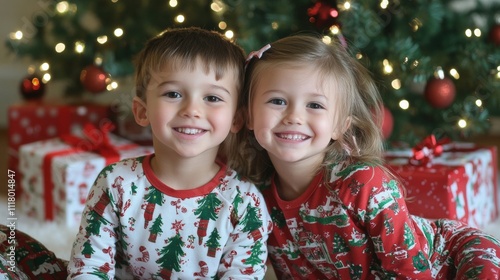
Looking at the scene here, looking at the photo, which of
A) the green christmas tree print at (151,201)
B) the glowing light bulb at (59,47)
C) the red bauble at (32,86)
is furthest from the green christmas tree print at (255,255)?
the red bauble at (32,86)

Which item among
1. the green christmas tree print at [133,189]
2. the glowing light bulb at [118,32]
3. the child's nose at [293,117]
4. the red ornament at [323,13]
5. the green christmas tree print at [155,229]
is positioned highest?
the red ornament at [323,13]

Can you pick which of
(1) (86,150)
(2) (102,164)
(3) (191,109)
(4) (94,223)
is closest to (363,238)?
(3) (191,109)

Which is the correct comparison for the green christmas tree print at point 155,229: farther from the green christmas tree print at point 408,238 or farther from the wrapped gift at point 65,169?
the wrapped gift at point 65,169

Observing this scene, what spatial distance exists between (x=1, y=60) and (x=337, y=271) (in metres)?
2.62

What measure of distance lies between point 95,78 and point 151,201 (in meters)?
1.13

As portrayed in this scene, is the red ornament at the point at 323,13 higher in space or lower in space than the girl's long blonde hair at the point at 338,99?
higher

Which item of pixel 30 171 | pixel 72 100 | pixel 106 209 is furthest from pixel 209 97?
pixel 72 100

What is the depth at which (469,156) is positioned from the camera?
199 centimetres

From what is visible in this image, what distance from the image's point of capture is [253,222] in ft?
4.43

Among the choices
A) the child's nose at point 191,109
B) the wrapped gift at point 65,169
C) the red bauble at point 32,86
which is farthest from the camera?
the red bauble at point 32,86

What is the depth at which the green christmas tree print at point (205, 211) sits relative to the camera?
1.32 metres

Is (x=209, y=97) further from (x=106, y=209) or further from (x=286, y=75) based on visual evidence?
(x=106, y=209)

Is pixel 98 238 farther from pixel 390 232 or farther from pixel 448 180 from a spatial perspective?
pixel 448 180

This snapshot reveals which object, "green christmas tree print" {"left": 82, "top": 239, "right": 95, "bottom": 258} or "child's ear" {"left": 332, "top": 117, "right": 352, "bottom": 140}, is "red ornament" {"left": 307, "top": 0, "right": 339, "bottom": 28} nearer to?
"child's ear" {"left": 332, "top": 117, "right": 352, "bottom": 140}
